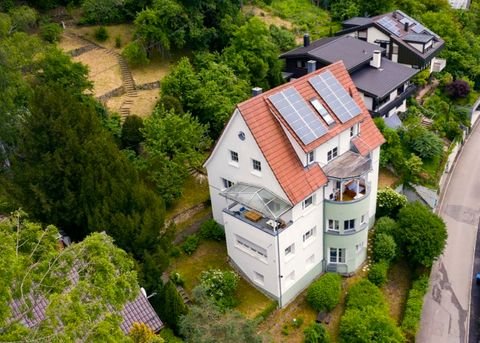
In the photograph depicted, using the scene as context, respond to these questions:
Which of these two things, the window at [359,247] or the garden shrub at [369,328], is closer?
the garden shrub at [369,328]

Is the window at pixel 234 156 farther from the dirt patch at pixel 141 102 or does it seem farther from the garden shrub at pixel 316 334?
the dirt patch at pixel 141 102

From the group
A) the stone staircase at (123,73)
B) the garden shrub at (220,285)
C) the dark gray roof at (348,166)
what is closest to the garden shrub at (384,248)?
the dark gray roof at (348,166)

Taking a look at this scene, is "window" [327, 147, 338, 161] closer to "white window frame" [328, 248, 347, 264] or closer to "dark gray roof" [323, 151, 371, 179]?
"dark gray roof" [323, 151, 371, 179]

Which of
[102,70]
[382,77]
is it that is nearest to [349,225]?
[382,77]

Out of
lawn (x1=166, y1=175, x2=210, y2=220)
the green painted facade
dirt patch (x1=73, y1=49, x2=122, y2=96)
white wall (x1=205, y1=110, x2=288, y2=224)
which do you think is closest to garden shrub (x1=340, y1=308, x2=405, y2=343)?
the green painted facade

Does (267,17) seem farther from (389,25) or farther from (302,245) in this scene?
(302,245)

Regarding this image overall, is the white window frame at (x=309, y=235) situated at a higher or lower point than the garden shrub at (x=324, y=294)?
higher

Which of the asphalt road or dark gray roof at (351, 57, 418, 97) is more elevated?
dark gray roof at (351, 57, 418, 97)
